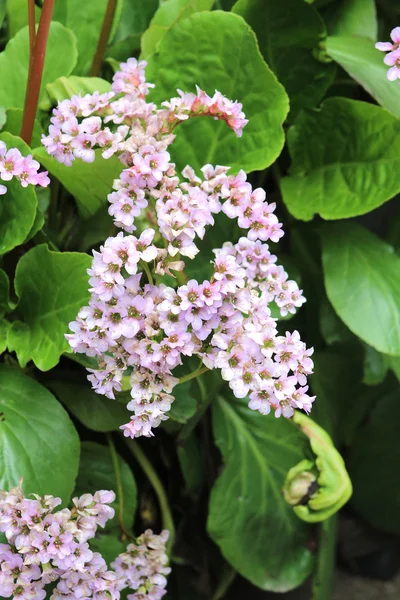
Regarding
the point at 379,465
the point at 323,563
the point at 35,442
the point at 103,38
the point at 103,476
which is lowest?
the point at 379,465

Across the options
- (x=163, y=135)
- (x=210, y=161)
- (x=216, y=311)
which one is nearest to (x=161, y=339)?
(x=216, y=311)

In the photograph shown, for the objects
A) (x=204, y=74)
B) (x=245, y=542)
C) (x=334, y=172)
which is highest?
(x=204, y=74)

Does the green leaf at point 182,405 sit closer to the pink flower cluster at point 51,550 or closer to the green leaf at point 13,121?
the pink flower cluster at point 51,550

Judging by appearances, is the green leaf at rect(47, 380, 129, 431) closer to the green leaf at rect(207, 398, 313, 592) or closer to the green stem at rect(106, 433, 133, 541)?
the green stem at rect(106, 433, 133, 541)

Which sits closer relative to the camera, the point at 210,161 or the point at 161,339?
the point at 161,339

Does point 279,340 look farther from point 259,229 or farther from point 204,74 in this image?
point 204,74

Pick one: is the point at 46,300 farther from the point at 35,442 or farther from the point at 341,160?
the point at 341,160

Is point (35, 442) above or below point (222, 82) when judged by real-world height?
below

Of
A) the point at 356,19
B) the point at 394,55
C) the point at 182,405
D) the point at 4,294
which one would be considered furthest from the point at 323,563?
the point at 356,19
